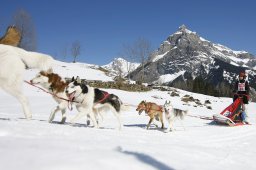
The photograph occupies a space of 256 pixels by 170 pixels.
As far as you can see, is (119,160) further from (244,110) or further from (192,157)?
(244,110)

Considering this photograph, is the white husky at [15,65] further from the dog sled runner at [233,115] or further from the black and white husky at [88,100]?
the dog sled runner at [233,115]

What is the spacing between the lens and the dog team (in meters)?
6.50

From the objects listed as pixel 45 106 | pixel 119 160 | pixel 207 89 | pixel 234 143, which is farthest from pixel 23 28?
pixel 207 89

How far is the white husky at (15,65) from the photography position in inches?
253

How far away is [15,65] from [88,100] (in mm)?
2508

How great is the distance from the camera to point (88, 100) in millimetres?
8453

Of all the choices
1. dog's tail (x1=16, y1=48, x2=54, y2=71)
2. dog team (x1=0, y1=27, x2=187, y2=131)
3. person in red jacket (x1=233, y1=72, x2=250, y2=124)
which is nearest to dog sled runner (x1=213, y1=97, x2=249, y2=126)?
person in red jacket (x1=233, y1=72, x2=250, y2=124)

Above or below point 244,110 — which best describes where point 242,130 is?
below

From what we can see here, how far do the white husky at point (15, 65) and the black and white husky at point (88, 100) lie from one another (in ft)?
4.84

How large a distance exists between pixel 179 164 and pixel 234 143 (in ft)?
14.0

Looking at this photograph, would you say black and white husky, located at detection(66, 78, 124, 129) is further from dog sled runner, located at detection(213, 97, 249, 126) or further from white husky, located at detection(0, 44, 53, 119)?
dog sled runner, located at detection(213, 97, 249, 126)

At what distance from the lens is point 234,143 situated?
8297 millimetres

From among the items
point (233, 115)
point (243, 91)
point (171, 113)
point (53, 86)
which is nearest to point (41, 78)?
point (53, 86)

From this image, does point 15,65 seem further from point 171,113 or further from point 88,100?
point 171,113
